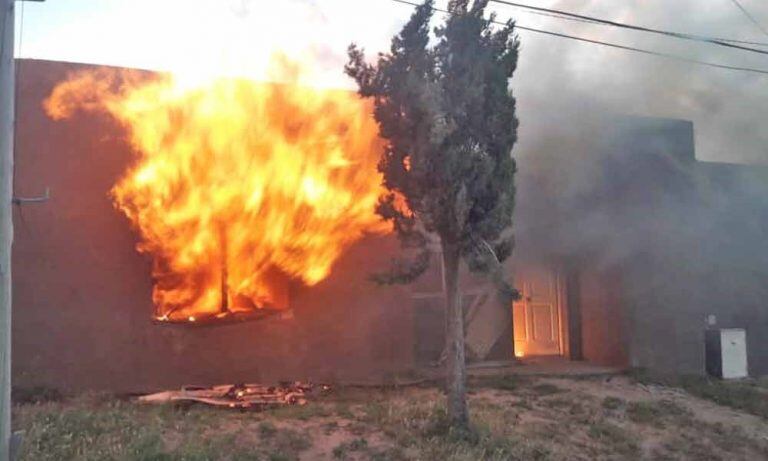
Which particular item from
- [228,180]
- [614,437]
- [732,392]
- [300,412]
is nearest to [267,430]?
[300,412]

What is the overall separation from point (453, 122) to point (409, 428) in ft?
10.6

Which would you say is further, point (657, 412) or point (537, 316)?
point (537, 316)

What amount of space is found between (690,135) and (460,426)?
7709 mm

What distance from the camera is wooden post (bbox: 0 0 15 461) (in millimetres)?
4617

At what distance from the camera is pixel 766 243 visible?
1282 centimetres

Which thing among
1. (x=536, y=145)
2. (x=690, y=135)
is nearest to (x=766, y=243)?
(x=690, y=135)

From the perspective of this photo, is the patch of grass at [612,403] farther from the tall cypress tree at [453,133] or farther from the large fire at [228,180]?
the large fire at [228,180]

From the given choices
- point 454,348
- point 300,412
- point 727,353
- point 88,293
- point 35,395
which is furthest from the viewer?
point 727,353

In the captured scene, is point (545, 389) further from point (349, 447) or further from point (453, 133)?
point (453, 133)

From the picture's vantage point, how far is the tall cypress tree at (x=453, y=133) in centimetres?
711

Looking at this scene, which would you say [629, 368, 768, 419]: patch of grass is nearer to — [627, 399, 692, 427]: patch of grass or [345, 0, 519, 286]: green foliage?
[627, 399, 692, 427]: patch of grass

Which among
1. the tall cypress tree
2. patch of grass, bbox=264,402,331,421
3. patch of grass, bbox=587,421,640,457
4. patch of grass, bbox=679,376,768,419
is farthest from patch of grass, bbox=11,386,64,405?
patch of grass, bbox=679,376,768,419

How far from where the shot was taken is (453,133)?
23.6 feet

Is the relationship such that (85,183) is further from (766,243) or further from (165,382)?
(766,243)
